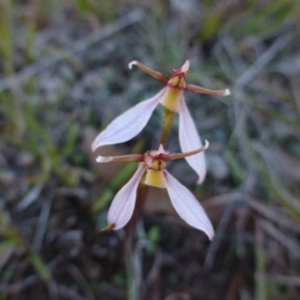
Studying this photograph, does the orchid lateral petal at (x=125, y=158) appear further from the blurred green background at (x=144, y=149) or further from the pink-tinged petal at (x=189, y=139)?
the blurred green background at (x=144, y=149)

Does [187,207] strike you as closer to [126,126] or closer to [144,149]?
[126,126]

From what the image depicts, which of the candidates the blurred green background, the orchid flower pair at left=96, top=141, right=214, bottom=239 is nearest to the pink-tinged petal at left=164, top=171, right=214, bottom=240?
the orchid flower pair at left=96, top=141, right=214, bottom=239

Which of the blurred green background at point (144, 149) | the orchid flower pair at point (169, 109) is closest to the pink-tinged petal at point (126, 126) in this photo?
the orchid flower pair at point (169, 109)

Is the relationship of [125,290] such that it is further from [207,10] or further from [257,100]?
[207,10]

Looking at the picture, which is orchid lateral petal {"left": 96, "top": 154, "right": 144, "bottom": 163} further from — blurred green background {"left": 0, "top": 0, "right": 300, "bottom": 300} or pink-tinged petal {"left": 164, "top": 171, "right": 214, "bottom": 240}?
blurred green background {"left": 0, "top": 0, "right": 300, "bottom": 300}

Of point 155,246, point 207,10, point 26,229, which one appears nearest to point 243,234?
point 155,246

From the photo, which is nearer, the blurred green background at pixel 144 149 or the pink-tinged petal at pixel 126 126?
the pink-tinged petal at pixel 126 126
